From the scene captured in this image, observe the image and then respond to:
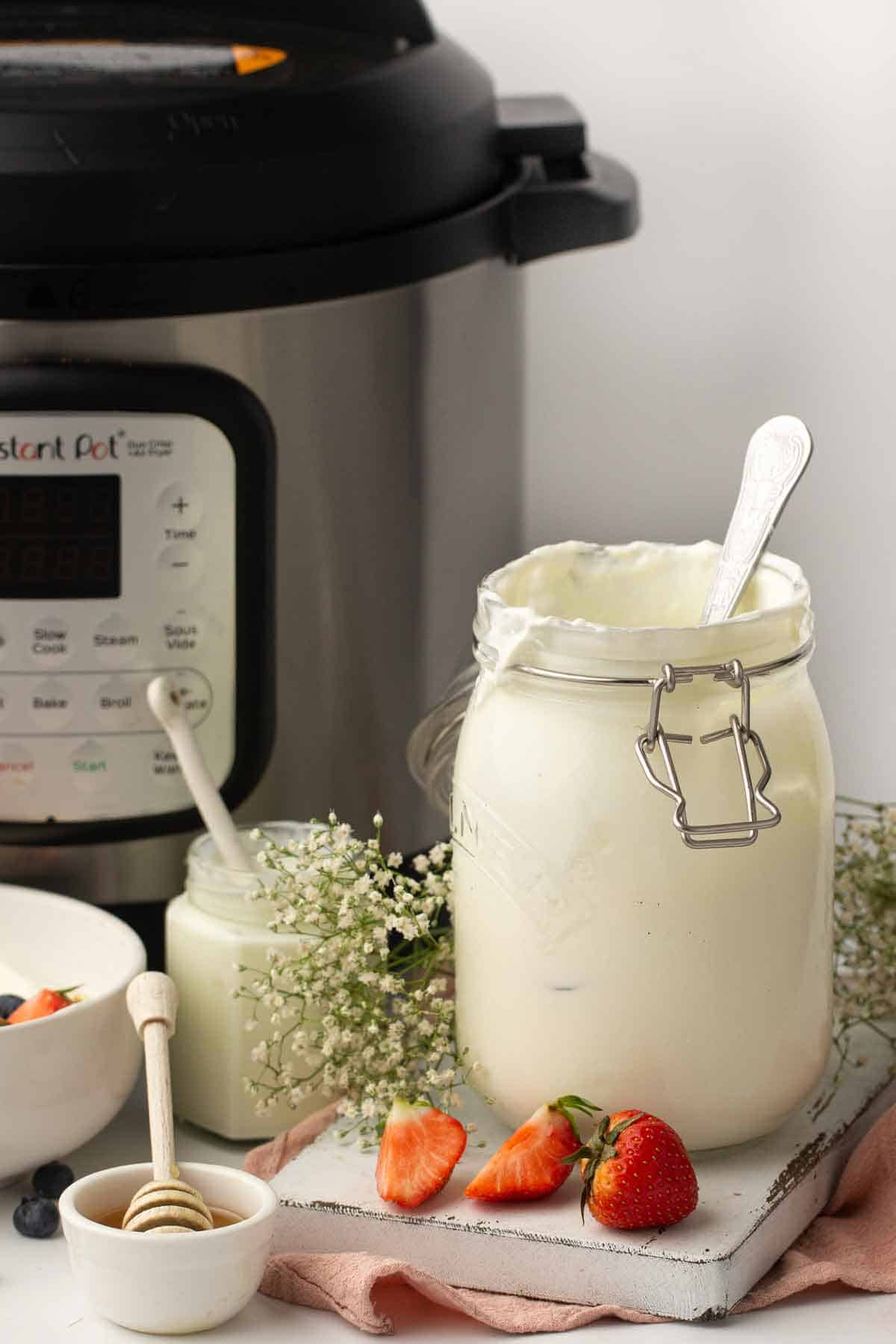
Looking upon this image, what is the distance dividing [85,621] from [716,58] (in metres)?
0.57

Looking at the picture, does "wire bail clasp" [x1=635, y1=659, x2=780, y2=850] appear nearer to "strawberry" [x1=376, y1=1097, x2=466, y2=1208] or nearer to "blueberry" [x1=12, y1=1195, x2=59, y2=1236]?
"strawberry" [x1=376, y1=1097, x2=466, y2=1208]

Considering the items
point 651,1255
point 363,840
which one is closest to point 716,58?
point 363,840

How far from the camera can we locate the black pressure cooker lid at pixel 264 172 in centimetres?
77

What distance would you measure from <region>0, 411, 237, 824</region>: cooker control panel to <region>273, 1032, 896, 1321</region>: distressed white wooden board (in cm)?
21

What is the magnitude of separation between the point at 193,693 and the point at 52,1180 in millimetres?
225

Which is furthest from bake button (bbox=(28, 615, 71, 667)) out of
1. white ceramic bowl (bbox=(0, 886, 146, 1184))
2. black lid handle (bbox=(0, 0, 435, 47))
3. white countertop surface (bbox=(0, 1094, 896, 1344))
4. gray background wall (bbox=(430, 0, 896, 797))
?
gray background wall (bbox=(430, 0, 896, 797))

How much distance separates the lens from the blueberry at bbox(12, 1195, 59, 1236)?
0.73m

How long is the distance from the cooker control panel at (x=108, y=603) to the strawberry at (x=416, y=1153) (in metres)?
0.23

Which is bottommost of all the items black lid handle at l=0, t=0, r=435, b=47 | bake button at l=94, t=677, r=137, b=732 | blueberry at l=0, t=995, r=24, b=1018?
blueberry at l=0, t=995, r=24, b=1018

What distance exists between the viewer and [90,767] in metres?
0.85

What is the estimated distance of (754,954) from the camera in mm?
697

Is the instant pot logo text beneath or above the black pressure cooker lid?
beneath

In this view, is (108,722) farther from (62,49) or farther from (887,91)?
(887,91)

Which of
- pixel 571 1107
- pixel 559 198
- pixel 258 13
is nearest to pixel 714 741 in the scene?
pixel 571 1107
